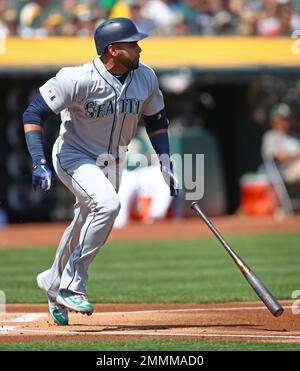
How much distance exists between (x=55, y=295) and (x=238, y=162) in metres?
12.9

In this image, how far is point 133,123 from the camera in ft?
23.7

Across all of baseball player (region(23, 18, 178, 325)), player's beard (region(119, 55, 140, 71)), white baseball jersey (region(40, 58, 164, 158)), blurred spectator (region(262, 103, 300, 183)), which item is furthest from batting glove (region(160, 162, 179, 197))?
blurred spectator (region(262, 103, 300, 183))

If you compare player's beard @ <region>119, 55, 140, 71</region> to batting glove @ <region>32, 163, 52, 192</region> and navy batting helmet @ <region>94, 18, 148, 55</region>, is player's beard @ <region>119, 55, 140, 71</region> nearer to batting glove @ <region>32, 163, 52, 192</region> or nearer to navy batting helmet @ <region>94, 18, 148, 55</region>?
navy batting helmet @ <region>94, 18, 148, 55</region>

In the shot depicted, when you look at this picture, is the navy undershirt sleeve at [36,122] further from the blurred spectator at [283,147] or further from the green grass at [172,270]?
the blurred spectator at [283,147]

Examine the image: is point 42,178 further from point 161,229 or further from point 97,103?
point 161,229

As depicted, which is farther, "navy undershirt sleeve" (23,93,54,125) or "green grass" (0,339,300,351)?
"navy undershirt sleeve" (23,93,54,125)

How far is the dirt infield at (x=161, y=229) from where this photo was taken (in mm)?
15312

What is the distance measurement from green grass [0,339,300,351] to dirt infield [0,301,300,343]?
192 millimetres

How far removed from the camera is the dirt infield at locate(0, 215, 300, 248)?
15.3 metres

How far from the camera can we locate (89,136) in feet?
23.6

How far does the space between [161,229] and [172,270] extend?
521 centimetres

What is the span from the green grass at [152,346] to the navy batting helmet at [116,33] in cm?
199
